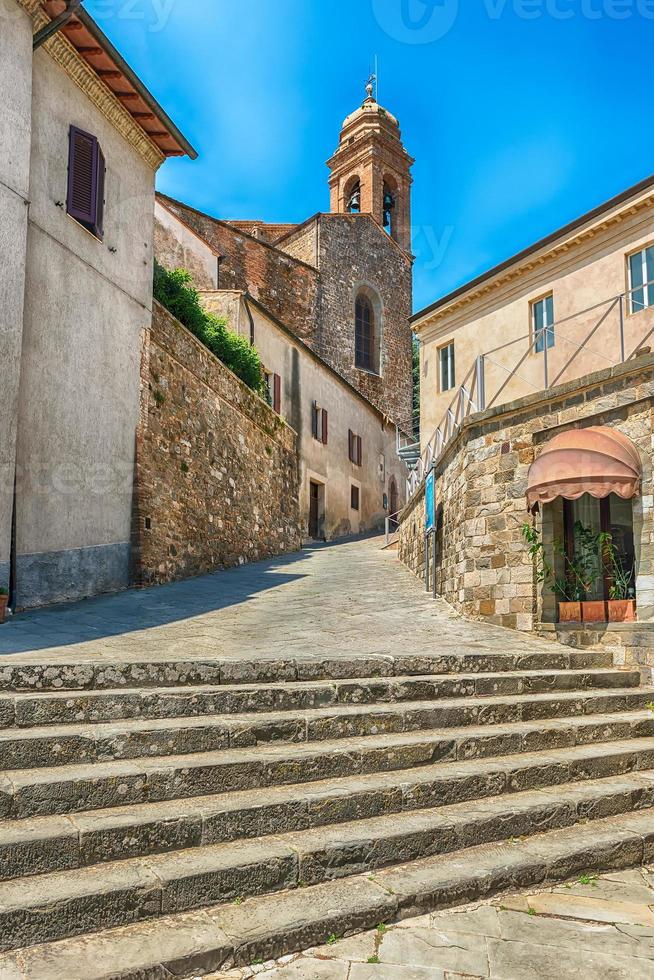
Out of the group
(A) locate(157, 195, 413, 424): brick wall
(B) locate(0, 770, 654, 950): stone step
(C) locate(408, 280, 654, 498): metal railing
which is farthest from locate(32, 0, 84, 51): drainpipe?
(A) locate(157, 195, 413, 424): brick wall

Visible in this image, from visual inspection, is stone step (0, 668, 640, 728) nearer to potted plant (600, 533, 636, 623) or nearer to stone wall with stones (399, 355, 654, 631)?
potted plant (600, 533, 636, 623)

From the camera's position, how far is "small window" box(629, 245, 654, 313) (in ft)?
44.4

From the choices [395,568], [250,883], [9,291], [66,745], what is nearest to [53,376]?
[9,291]

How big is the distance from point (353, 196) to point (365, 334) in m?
8.19

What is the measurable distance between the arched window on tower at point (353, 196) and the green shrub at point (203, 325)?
22.1 meters

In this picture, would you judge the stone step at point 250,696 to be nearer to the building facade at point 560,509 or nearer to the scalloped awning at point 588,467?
the building facade at point 560,509

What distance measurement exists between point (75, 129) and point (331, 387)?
16.4 meters

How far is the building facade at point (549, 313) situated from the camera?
1359 centimetres

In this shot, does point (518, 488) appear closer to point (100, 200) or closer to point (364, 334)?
point (100, 200)

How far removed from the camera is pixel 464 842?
4035 millimetres

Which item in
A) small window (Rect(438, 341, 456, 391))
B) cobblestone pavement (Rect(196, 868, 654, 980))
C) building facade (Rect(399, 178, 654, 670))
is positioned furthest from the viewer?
small window (Rect(438, 341, 456, 391))

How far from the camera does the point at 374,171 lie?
117ft

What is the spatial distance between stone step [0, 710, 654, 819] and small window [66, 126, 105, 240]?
7.91 m

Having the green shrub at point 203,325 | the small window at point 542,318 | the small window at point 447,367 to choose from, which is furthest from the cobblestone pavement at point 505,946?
the small window at point 447,367
